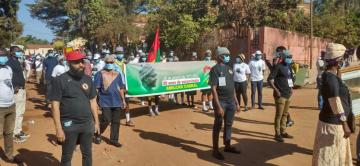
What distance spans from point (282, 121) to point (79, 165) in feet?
13.7

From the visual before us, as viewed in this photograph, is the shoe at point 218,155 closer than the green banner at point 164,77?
Yes

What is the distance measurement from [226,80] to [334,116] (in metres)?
2.52

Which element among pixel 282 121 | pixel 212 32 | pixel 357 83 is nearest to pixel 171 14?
pixel 212 32

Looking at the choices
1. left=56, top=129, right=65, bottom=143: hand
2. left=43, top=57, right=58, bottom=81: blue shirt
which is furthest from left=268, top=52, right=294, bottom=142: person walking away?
left=43, top=57, right=58, bottom=81: blue shirt

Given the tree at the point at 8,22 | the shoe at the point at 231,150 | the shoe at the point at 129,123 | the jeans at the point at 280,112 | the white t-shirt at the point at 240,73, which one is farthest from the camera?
the tree at the point at 8,22

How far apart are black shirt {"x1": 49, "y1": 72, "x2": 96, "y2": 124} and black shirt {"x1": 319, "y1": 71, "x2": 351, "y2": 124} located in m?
3.14

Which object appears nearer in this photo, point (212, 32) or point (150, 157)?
point (150, 157)

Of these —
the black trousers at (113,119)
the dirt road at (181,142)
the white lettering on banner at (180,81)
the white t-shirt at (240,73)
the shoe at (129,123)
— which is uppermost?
the white t-shirt at (240,73)

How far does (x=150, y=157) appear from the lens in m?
7.59

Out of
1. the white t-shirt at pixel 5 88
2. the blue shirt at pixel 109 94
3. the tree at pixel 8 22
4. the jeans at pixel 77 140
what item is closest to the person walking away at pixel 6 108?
the white t-shirt at pixel 5 88

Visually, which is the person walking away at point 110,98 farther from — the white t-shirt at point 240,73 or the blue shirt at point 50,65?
the blue shirt at point 50,65

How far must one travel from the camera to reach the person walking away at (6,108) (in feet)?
22.9

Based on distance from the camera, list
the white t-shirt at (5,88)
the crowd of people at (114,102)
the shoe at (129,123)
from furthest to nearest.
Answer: the shoe at (129,123), the white t-shirt at (5,88), the crowd of people at (114,102)

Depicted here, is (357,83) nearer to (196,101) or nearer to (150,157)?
(150,157)
